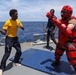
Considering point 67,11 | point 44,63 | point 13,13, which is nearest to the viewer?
point 67,11

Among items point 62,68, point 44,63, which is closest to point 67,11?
point 62,68

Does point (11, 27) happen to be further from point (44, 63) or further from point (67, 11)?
point (67, 11)

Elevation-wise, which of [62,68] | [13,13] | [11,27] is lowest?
[62,68]

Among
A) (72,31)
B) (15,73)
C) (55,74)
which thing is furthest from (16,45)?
(72,31)

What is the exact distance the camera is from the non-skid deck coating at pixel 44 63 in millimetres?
6109

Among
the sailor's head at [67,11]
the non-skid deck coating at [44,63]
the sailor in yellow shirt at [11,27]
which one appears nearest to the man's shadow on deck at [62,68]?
the non-skid deck coating at [44,63]

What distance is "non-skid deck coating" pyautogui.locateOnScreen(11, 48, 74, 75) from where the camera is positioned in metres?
6.11

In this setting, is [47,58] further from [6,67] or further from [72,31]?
[72,31]

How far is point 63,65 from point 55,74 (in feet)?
2.48

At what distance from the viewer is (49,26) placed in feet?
27.5

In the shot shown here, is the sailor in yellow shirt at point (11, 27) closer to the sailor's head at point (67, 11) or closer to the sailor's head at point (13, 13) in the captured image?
the sailor's head at point (13, 13)

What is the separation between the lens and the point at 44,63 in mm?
6695

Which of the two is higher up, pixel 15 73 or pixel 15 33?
pixel 15 33

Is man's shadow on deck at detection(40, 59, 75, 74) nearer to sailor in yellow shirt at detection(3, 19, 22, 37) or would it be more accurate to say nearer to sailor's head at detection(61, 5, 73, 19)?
sailor in yellow shirt at detection(3, 19, 22, 37)
